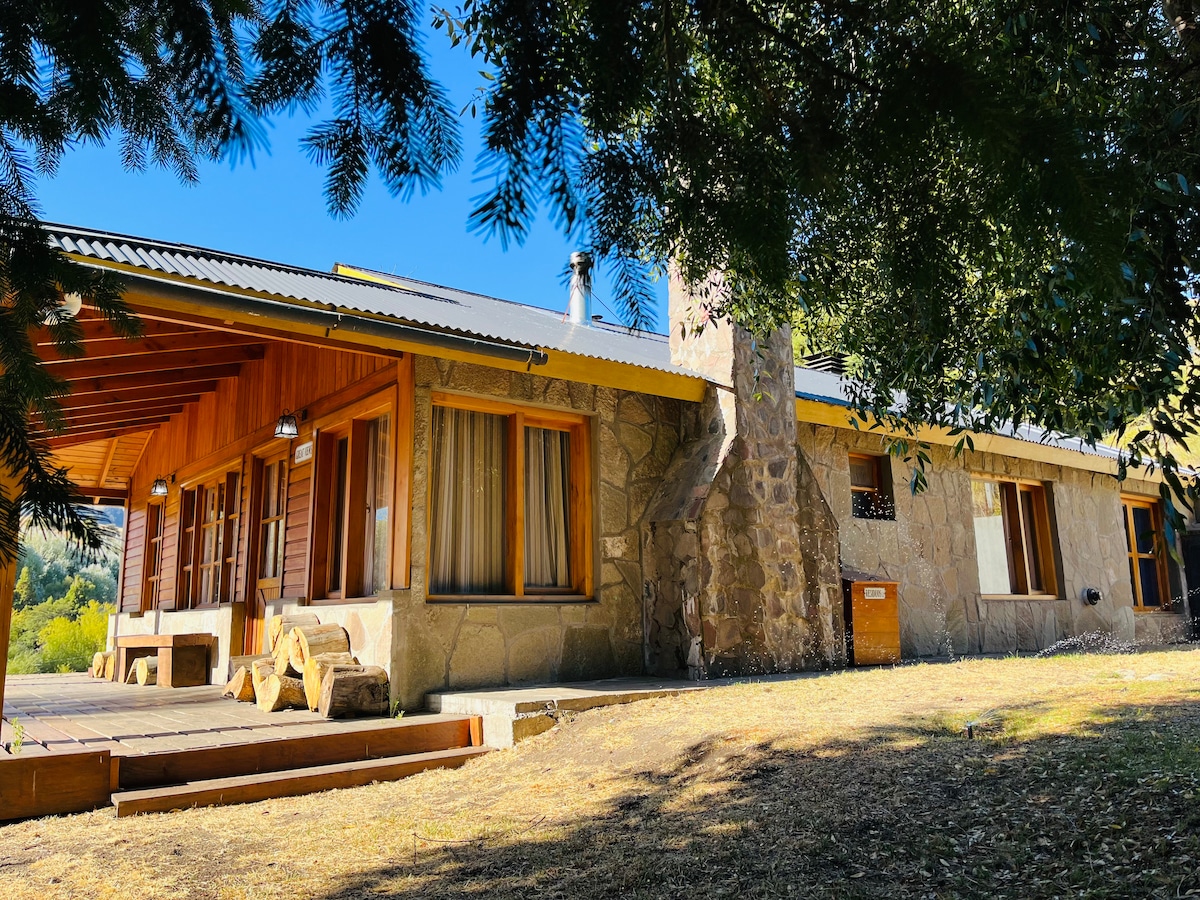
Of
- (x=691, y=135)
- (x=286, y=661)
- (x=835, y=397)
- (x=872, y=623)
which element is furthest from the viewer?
(x=835, y=397)

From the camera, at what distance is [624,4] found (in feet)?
6.87

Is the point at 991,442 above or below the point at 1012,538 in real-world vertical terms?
above

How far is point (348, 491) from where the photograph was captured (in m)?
7.62

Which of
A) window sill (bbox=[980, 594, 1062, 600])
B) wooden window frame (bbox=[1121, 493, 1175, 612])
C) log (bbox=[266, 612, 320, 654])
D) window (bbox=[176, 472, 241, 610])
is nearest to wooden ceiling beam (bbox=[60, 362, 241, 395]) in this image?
window (bbox=[176, 472, 241, 610])

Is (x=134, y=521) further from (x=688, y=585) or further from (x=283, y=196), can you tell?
(x=283, y=196)

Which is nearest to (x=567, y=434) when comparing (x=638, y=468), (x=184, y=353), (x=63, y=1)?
(x=638, y=468)

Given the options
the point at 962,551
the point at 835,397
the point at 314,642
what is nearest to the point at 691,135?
the point at 314,642

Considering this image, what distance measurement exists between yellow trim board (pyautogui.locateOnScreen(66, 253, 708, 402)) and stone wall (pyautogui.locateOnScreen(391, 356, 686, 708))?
475 mm

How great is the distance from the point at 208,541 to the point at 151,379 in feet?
7.82

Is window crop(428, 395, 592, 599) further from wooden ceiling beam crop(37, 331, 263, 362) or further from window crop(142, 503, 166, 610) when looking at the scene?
window crop(142, 503, 166, 610)

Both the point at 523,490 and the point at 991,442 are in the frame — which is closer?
the point at 523,490

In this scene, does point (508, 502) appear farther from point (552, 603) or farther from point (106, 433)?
point (106, 433)

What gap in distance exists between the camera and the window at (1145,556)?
13.3m

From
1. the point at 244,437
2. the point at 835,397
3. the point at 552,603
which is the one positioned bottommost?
the point at 552,603
